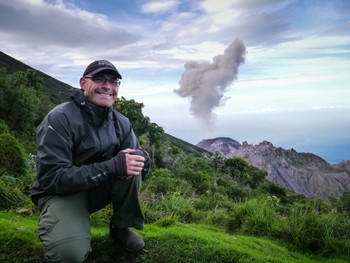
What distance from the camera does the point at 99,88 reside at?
3689 millimetres

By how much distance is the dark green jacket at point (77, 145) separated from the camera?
126 inches

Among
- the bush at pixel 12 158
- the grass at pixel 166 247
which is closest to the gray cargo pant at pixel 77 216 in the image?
the grass at pixel 166 247

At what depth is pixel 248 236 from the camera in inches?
225

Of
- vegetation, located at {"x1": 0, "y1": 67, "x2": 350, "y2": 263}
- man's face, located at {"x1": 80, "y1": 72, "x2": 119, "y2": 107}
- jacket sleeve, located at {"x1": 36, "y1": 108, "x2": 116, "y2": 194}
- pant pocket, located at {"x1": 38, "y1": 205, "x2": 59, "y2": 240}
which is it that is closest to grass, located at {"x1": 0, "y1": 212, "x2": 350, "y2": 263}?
vegetation, located at {"x1": 0, "y1": 67, "x2": 350, "y2": 263}

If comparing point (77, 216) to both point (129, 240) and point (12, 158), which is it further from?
point (12, 158)

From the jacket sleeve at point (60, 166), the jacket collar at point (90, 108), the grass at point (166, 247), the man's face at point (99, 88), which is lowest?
the grass at point (166, 247)

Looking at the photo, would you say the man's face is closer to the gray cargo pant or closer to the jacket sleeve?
the jacket sleeve

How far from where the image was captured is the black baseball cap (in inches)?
144

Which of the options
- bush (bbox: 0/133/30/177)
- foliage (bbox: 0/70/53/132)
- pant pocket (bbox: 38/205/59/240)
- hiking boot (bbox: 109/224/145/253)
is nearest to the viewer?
pant pocket (bbox: 38/205/59/240)

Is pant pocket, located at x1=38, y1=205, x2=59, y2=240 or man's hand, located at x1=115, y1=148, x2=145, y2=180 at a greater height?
man's hand, located at x1=115, y1=148, x2=145, y2=180

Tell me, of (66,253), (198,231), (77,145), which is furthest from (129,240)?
(198,231)

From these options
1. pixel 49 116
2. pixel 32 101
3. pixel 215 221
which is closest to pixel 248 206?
pixel 215 221

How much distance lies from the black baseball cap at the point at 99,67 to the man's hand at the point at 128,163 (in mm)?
937

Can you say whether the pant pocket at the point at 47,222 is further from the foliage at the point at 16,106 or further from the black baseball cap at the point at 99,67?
the foliage at the point at 16,106
